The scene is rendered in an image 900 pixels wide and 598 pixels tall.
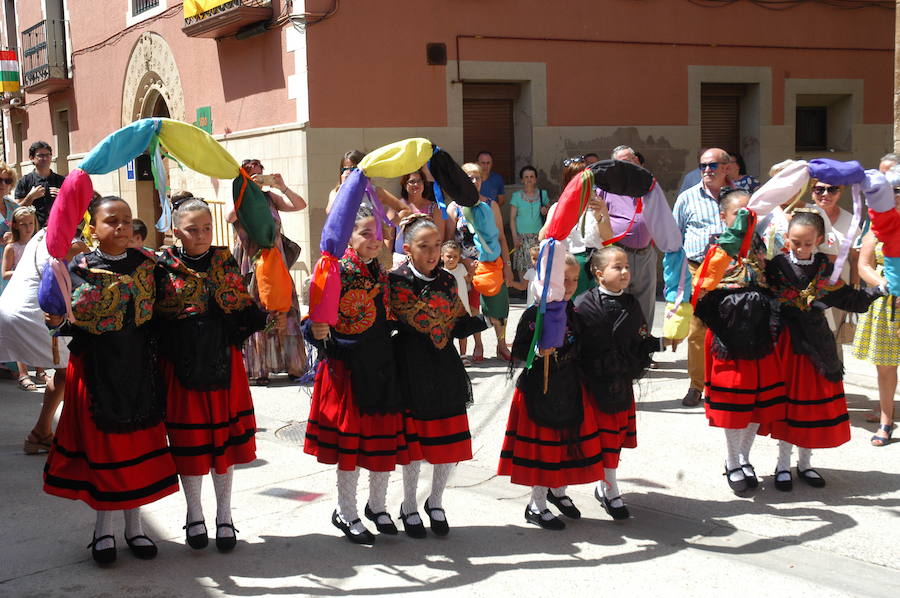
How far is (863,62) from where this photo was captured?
15203 millimetres

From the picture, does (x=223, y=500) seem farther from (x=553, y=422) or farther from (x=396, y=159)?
(x=396, y=159)

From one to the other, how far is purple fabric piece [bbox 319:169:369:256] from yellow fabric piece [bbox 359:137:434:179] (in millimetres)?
104

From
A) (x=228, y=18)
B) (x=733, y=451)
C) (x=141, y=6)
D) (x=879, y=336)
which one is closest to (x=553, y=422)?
(x=733, y=451)

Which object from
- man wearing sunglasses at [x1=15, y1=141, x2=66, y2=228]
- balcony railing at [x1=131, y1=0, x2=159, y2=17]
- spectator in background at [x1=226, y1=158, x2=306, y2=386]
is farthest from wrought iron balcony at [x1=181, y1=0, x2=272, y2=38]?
spectator in background at [x1=226, y1=158, x2=306, y2=386]

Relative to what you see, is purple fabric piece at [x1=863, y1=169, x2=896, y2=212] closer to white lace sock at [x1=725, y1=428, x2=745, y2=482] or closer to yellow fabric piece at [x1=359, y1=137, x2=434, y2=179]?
white lace sock at [x1=725, y1=428, x2=745, y2=482]

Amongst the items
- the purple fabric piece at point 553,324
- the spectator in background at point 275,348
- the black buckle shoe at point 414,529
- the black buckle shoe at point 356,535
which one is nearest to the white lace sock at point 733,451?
the purple fabric piece at point 553,324

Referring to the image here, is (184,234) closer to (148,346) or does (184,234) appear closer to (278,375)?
(148,346)

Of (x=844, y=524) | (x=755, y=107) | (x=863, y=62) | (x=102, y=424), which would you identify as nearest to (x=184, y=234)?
(x=102, y=424)

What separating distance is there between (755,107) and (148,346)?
40.1ft

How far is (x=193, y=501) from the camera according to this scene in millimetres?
4445

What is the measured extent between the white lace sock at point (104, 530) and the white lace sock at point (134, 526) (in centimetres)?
10

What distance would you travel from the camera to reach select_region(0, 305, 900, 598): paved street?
160 inches

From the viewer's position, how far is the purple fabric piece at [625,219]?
6.04m

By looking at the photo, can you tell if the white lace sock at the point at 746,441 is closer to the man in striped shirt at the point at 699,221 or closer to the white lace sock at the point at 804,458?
the white lace sock at the point at 804,458
